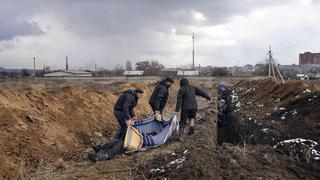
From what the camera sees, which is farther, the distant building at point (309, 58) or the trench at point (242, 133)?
the distant building at point (309, 58)

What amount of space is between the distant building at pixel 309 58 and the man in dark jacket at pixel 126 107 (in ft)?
396

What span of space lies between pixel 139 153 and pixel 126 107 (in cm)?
106

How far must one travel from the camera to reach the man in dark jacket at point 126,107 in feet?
33.8

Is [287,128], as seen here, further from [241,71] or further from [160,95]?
[241,71]

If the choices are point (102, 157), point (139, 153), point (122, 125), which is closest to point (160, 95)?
point (122, 125)

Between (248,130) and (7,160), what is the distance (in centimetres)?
750

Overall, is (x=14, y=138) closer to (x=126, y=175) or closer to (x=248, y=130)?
(x=126, y=175)

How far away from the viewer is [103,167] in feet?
30.0

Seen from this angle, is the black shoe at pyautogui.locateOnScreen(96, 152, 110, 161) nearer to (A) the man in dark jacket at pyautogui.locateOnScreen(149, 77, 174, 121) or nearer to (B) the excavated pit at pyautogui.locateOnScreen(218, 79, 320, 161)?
(A) the man in dark jacket at pyautogui.locateOnScreen(149, 77, 174, 121)

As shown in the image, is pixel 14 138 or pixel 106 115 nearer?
pixel 14 138

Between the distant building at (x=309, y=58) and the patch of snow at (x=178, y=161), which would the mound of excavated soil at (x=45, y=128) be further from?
the distant building at (x=309, y=58)

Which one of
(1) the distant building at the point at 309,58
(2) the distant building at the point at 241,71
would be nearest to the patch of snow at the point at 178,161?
(2) the distant building at the point at 241,71

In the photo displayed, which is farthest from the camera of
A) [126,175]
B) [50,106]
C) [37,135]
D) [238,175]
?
[50,106]

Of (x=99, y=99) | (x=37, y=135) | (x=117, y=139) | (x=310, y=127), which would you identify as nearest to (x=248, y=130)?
(x=310, y=127)
